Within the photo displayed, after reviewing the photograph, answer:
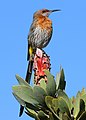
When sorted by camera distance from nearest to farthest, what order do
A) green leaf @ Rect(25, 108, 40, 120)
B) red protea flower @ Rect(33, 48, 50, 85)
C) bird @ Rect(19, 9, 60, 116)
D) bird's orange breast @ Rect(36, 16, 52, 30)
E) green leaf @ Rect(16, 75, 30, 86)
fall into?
green leaf @ Rect(25, 108, 40, 120) < green leaf @ Rect(16, 75, 30, 86) < red protea flower @ Rect(33, 48, 50, 85) < bird @ Rect(19, 9, 60, 116) < bird's orange breast @ Rect(36, 16, 52, 30)

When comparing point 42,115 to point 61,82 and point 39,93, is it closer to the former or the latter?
point 39,93

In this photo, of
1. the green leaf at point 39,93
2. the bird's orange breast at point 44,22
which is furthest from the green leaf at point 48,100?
the bird's orange breast at point 44,22

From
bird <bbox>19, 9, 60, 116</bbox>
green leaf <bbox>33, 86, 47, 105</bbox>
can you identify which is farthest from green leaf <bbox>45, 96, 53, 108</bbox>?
bird <bbox>19, 9, 60, 116</bbox>

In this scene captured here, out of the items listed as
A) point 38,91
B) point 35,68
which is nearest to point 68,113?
point 38,91

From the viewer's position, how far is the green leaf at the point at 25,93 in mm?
1616

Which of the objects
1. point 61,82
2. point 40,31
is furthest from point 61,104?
point 40,31

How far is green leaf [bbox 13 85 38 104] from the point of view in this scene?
1.62 m

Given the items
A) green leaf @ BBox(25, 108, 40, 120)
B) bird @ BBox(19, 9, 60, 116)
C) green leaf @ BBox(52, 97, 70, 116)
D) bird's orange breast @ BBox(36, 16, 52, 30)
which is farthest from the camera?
bird's orange breast @ BBox(36, 16, 52, 30)

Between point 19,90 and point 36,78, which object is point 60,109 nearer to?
point 19,90

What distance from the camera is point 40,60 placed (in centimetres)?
198

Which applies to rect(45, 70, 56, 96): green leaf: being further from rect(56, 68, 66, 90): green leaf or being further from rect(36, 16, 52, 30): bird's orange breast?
rect(36, 16, 52, 30): bird's orange breast

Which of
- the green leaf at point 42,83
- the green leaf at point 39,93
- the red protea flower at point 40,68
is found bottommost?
the green leaf at point 39,93

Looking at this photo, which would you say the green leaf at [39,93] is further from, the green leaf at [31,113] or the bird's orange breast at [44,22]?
the bird's orange breast at [44,22]

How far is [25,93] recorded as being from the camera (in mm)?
1621
